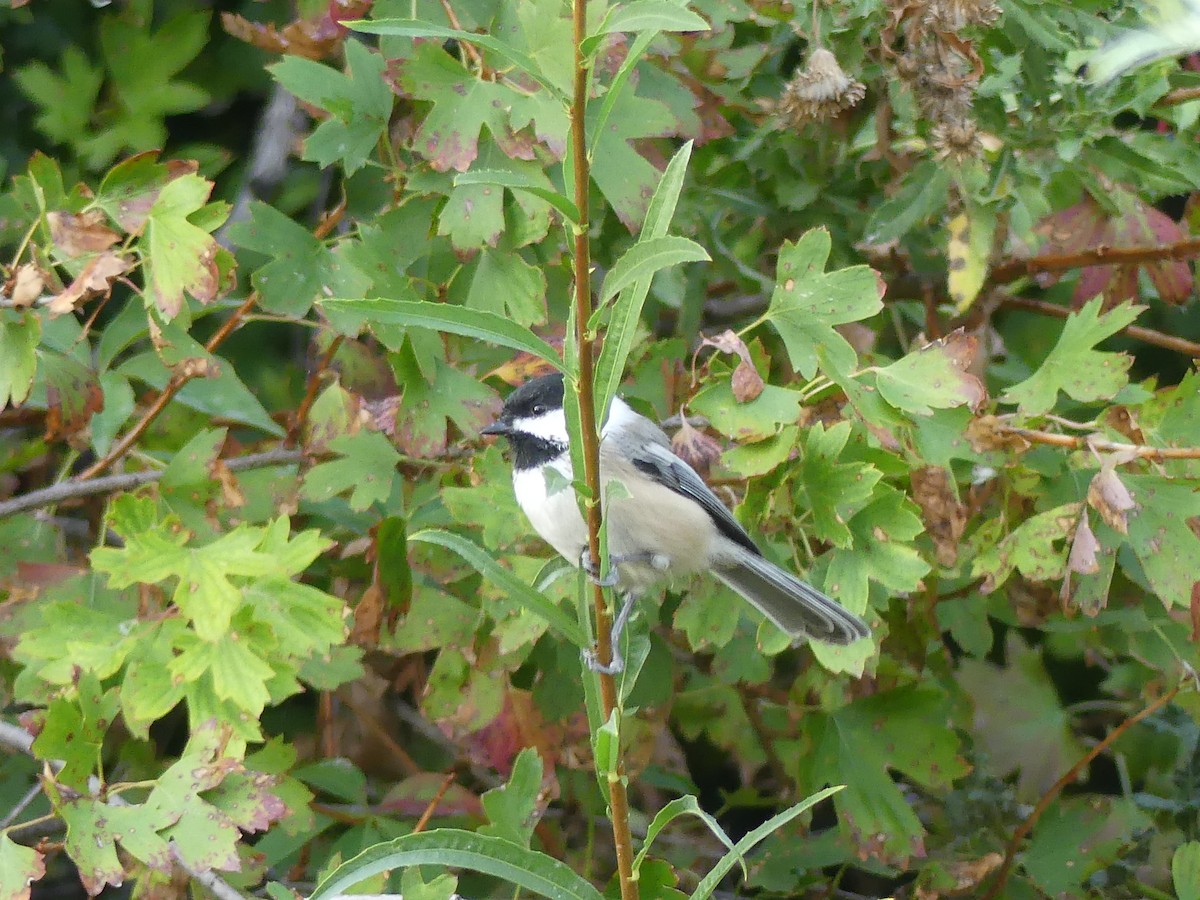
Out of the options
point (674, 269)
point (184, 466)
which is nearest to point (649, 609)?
point (674, 269)

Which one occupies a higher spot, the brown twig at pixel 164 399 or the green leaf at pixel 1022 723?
the brown twig at pixel 164 399

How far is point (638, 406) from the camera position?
8.61ft

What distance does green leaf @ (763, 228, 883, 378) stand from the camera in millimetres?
2176

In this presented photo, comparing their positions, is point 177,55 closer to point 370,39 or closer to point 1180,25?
point 370,39

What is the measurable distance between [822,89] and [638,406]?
2.30 ft

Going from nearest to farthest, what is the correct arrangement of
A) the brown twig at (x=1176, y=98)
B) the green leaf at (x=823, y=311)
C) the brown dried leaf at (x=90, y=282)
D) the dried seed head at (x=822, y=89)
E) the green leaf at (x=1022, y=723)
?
1. the brown dried leaf at (x=90, y=282)
2. the green leaf at (x=823, y=311)
3. the dried seed head at (x=822, y=89)
4. the brown twig at (x=1176, y=98)
5. the green leaf at (x=1022, y=723)

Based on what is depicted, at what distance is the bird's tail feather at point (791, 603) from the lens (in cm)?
235

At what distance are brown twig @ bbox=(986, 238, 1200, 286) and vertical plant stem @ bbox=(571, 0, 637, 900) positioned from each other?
1.70 metres

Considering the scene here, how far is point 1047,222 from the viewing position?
3.03m

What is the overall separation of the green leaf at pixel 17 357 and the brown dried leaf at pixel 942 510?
1522 mm

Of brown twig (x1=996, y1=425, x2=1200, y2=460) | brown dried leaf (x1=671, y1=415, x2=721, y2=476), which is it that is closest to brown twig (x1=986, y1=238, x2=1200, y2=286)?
brown twig (x1=996, y1=425, x2=1200, y2=460)

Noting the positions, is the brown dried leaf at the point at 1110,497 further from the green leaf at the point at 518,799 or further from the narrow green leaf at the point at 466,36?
the narrow green leaf at the point at 466,36

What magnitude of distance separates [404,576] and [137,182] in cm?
86

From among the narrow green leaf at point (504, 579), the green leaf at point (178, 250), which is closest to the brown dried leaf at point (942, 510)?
the narrow green leaf at point (504, 579)
